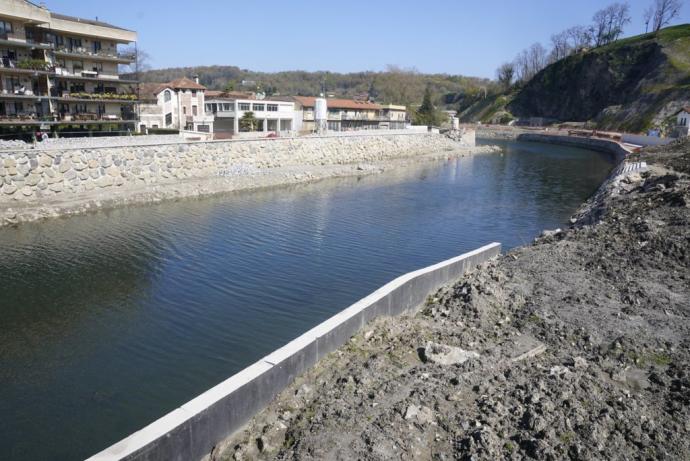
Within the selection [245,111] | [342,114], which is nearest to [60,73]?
[245,111]

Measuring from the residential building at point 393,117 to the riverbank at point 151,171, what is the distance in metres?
32.5

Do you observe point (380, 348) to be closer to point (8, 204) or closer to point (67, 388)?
point (67, 388)

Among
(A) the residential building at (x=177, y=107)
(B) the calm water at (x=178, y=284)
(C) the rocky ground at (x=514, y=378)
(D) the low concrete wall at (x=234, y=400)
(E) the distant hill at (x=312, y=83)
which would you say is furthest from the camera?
(E) the distant hill at (x=312, y=83)

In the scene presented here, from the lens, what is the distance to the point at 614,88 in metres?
111

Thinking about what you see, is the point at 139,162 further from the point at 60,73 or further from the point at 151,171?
the point at 60,73

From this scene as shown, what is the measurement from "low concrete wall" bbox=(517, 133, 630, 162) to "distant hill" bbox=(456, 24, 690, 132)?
7892 mm

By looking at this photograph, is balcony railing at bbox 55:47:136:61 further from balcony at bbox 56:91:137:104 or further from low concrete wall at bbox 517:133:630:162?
low concrete wall at bbox 517:133:630:162

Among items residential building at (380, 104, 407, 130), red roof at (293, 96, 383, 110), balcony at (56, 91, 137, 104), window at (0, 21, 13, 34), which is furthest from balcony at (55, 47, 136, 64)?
residential building at (380, 104, 407, 130)

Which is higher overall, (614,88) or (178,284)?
(614,88)

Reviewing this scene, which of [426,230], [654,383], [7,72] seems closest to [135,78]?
[7,72]

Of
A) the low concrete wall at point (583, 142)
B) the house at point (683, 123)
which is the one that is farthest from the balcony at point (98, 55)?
the house at point (683, 123)

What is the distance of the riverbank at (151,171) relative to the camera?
28.2 m

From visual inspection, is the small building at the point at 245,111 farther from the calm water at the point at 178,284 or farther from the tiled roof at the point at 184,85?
the calm water at the point at 178,284

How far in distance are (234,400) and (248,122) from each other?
5603 centimetres
